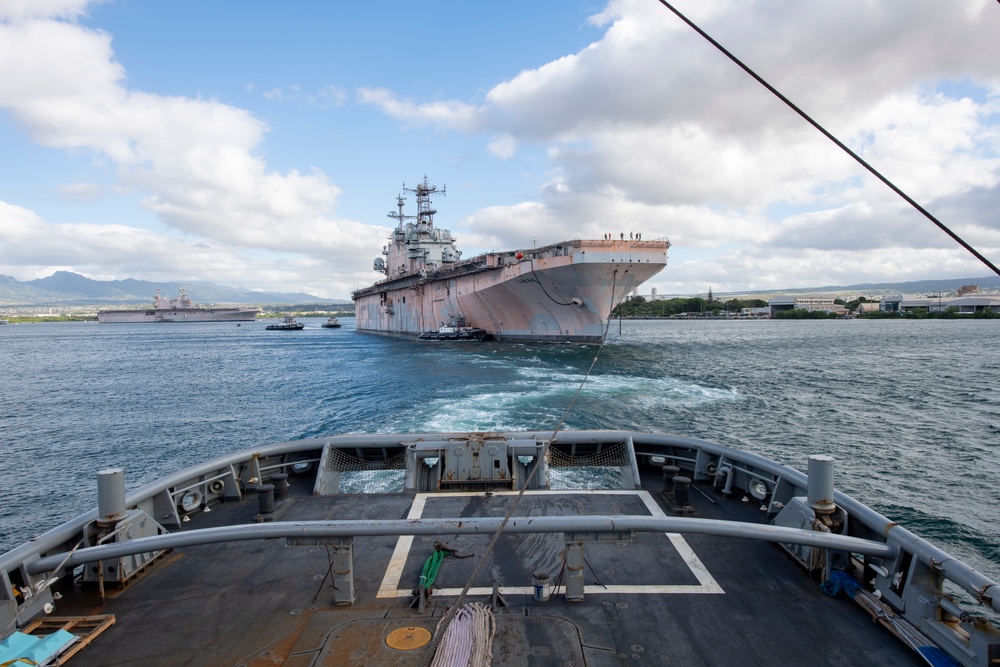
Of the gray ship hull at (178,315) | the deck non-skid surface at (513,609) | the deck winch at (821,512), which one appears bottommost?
the deck non-skid surface at (513,609)

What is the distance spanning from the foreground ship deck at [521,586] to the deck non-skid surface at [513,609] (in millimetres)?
15

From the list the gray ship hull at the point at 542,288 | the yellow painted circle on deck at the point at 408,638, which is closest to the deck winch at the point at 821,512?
the yellow painted circle on deck at the point at 408,638

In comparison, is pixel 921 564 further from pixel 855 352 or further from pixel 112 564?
pixel 855 352

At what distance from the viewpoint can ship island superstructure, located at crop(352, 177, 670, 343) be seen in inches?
1441

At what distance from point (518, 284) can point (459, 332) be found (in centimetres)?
1243

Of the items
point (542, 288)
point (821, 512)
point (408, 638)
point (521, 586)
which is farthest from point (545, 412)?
point (542, 288)

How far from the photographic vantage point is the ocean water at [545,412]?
44.1 feet

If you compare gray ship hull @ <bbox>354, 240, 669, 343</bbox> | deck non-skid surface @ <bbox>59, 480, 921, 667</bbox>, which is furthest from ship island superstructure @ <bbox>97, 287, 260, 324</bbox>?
deck non-skid surface @ <bbox>59, 480, 921, 667</bbox>

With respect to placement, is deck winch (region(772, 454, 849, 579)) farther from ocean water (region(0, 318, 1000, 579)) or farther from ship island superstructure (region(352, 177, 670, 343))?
ship island superstructure (region(352, 177, 670, 343))

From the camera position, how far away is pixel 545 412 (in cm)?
1964

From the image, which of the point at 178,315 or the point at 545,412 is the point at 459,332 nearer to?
the point at 545,412

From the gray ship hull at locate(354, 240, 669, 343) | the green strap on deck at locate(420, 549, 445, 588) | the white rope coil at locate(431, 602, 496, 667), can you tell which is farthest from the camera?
the gray ship hull at locate(354, 240, 669, 343)

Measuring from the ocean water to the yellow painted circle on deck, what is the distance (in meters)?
10.5

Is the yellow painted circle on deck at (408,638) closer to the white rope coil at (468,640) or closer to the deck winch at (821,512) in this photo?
the white rope coil at (468,640)
